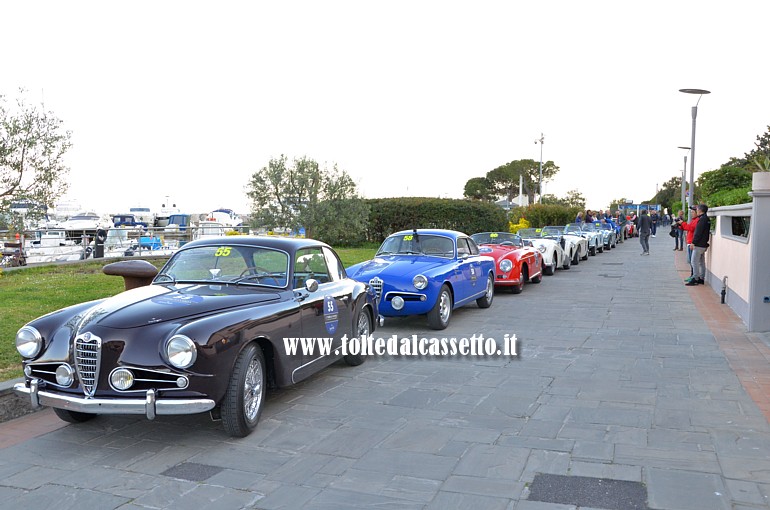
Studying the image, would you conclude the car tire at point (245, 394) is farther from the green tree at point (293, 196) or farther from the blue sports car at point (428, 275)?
the green tree at point (293, 196)

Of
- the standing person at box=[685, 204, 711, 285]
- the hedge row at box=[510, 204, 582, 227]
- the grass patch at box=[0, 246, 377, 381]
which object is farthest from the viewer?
the hedge row at box=[510, 204, 582, 227]

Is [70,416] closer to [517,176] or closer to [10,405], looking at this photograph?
[10,405]

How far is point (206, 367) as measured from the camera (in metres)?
4.79

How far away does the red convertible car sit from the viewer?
14.6 m

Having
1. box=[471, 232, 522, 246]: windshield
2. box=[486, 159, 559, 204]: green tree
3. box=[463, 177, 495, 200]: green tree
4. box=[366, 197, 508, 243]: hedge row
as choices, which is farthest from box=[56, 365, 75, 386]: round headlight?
box=[463, 177, 495, 200]: green tree

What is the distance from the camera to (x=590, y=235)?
2672cm

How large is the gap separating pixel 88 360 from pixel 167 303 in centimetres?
75

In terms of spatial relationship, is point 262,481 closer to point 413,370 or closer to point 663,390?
point 413,370

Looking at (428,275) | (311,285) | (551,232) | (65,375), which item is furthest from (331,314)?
(551,232)

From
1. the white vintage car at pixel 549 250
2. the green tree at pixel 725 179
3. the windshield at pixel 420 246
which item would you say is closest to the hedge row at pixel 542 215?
the green tree at pixel 725 179

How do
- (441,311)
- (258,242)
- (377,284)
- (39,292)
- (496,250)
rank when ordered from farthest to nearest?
1. (496,250)
2. (39,292)
3. (441,311)
4. (377,284)
5. (258,242)

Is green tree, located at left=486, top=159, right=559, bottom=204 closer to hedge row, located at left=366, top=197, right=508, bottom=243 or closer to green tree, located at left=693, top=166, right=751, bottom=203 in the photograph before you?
hedge row, located at left=366, top=197, right=508, bottom=243

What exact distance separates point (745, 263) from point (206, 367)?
923 cm

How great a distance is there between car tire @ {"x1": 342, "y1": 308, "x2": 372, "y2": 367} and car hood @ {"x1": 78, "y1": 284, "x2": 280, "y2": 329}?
70.2 inches
